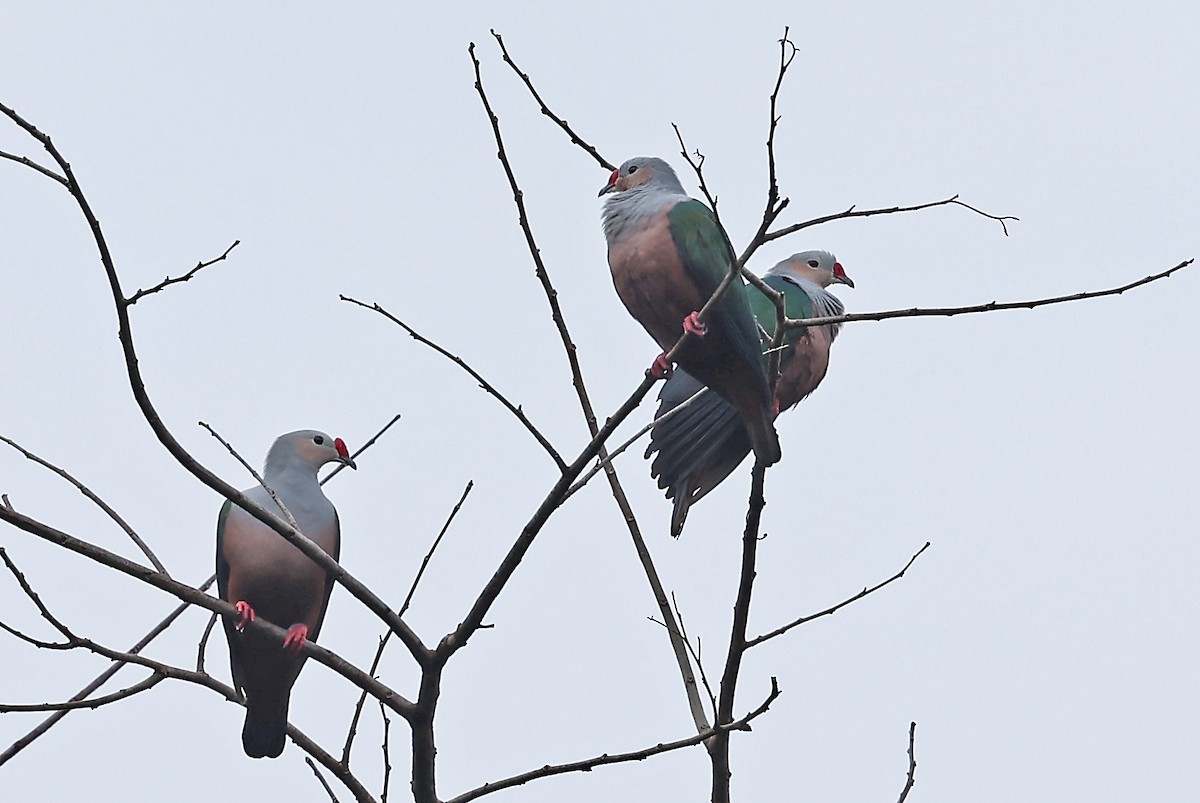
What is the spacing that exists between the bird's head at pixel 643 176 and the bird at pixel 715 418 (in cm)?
57

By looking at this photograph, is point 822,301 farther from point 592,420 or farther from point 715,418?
point 592,420

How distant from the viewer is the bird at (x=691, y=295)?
164 inches

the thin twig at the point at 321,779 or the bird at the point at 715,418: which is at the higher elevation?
the bird at the point at 715,418

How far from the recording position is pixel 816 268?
20.9 feet

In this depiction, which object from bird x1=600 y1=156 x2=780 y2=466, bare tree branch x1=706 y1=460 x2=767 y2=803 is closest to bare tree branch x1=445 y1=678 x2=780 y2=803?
bare tree branch x1=706 y1=460 x2=767 y2=803

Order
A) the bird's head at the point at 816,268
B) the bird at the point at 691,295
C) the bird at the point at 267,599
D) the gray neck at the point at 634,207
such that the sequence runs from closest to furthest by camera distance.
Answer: the bird at the point at 267,599 → the bird at the point at 691,295 → the gray neck at the point at 634,207 → the bird's head at the point at 816,268

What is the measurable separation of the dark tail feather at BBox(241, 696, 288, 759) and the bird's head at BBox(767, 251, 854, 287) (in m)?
3.22

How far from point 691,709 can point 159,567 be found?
1.37 m

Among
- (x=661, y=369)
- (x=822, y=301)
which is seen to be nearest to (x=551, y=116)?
(x=661, y=369)

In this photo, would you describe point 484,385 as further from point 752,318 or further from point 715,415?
point 715,415

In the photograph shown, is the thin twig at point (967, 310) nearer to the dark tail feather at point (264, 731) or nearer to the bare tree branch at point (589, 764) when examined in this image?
the bare tree branch at point (589, 764)

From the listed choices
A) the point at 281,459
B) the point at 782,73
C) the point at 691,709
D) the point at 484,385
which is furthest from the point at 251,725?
the point at 782,73

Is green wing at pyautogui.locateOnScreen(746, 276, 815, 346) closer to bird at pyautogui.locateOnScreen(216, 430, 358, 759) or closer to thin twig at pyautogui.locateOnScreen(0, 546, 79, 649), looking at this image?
bird at pyautogui.locateOnScreen(216, 430, 358, 759)

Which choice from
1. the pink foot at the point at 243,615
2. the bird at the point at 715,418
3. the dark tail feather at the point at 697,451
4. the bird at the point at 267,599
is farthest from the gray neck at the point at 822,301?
the pink foot at the point at 243,615
